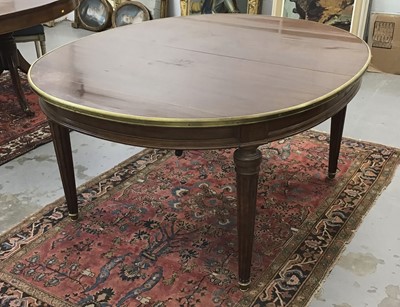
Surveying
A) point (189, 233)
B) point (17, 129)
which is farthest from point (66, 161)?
point (17, 129)

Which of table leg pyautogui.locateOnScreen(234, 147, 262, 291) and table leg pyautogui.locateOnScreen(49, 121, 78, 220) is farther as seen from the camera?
table leg pyautogui.locateOnScreen(49, 121, 78, 220)

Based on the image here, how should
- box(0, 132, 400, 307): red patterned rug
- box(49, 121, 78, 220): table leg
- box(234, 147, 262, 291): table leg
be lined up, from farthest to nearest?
box(49, 121, 78, 220): table leg, box(0, 132, 400, 307): red patterned rug, box(234, 147, 262, 291): table leg

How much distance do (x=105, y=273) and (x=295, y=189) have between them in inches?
38.8

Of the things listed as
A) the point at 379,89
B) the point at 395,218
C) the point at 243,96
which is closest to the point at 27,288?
the point at 243,96

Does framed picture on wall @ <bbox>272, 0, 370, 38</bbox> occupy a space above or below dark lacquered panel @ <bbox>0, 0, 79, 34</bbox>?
below

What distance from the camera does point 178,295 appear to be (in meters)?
1.78

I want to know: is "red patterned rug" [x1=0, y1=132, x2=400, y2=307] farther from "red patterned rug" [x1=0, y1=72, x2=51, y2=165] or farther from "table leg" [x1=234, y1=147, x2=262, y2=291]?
"red patterned rug" [x1=0, y1=72, x2=51, y2=165]

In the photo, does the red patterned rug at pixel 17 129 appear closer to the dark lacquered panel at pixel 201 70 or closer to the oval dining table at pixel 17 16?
the oval dining table at pixel 17 16

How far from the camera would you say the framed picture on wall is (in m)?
3.74

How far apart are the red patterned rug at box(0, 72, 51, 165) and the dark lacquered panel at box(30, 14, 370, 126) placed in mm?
935

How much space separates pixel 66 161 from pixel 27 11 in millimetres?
930

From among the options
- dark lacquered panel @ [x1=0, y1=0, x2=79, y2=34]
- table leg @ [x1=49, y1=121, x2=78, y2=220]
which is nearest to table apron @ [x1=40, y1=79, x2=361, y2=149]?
table leg @ [x1=49, y1=121, x2=78, y2=220]

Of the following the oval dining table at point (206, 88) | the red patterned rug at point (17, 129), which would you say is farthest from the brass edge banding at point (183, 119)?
the red patterned rug at point (17, 129)

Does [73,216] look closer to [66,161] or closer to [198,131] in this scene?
[66,161]
